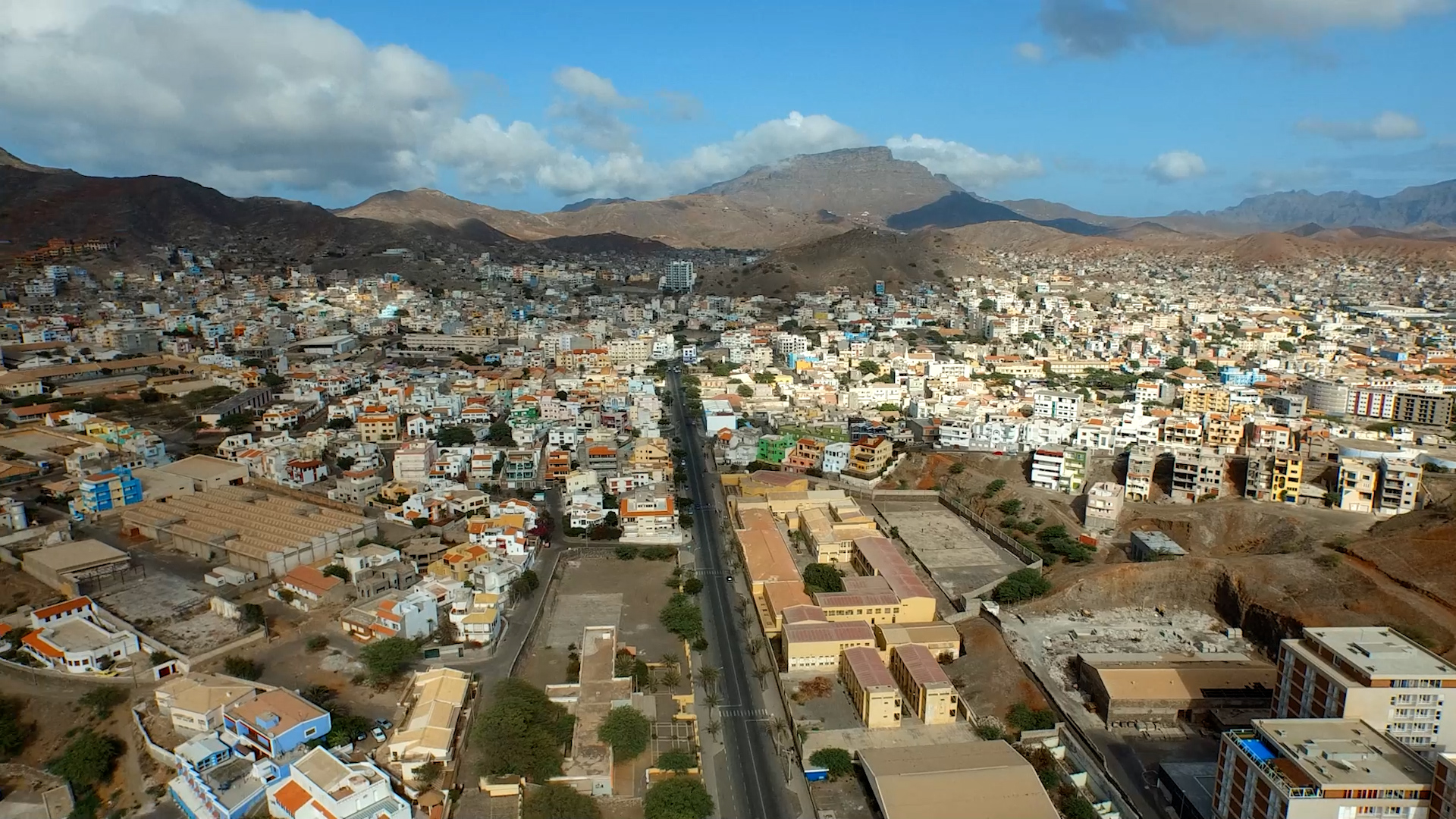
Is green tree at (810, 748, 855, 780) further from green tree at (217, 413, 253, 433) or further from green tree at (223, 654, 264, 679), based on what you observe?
green tree at (217, 413, 253, 433)

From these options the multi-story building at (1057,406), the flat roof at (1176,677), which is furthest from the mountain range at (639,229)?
the flat roof at (1176,677)

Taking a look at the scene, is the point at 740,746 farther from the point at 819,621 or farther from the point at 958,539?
the point at 958,539

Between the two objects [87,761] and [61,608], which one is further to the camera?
[61,608]

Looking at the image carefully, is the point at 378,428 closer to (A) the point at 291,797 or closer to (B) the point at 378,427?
(B) the point at 378,427

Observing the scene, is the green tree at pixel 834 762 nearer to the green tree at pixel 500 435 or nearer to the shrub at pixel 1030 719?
the shrub at pixel 1030 719

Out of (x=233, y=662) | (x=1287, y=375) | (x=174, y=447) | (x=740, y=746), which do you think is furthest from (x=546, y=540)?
(x=1287, y=375)

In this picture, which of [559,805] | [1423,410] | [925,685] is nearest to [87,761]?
[559,805]
